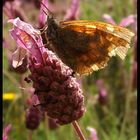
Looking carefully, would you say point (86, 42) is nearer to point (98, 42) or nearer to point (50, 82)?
point (98, 42)

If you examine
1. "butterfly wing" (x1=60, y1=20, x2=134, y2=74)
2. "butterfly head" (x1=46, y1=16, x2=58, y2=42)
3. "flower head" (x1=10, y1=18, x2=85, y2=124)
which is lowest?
"flower head" (x1=10, y1=18, x2=85, y2=124)

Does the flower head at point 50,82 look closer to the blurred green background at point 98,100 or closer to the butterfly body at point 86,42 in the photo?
the butterfly body at point 86,42

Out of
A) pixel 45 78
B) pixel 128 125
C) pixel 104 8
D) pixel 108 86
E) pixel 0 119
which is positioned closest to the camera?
pixel 45 78

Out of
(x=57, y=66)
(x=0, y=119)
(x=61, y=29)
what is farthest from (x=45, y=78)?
(x=0, y=119)

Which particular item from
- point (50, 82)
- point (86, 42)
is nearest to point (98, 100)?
point (86, 42)

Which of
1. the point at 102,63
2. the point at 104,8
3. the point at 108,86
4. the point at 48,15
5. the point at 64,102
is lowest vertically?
the point at 64,102

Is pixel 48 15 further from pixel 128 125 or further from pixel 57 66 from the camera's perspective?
pixel 128 125

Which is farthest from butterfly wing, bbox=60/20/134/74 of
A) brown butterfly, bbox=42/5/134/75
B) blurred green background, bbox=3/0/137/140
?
blurred green background, bbox=3/0/137/140

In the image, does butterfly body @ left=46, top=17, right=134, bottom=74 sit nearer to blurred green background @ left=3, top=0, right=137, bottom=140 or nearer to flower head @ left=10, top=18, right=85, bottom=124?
flower head @ left=10, top=18, right=85, bottom=124
